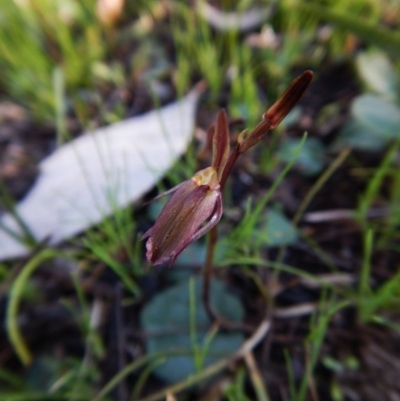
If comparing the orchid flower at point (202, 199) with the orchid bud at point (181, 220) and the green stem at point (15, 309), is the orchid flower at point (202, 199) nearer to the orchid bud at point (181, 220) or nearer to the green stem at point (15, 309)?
the orchid bud at point (181, 220)

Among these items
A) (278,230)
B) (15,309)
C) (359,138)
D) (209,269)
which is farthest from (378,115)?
(15,309)

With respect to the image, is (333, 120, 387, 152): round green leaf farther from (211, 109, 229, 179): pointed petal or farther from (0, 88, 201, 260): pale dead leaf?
(211, 109, 229, 179): pointed petal

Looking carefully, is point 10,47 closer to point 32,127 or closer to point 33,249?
point 32,127

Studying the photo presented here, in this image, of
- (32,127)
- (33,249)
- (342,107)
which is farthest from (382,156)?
(32,127)

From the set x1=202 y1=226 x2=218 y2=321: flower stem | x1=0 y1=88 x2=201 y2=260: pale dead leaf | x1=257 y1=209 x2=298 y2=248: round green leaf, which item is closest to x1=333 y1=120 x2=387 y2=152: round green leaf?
x1=257 y1=209 x2=298 y2=248: round green leaf

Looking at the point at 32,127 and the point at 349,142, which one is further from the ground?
the point at 32,127

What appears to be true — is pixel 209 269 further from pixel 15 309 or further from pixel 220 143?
pixel 15 309

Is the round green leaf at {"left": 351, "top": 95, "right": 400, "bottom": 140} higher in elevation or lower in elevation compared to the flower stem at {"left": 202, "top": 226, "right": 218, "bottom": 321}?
lower
